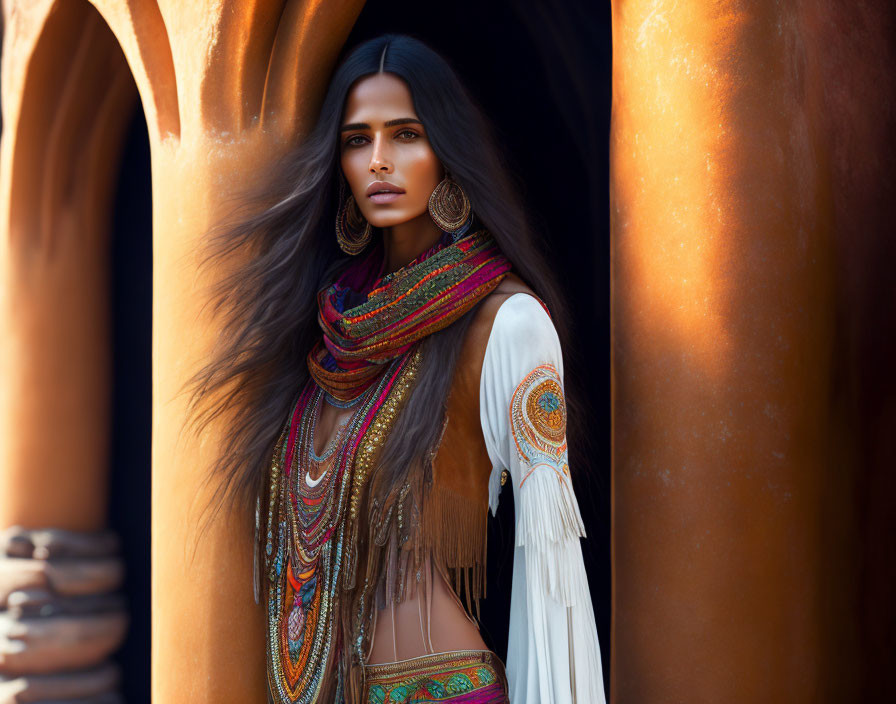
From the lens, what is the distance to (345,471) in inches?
76.1

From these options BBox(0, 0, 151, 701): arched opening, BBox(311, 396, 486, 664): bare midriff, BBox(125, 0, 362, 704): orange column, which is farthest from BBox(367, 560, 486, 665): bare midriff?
BBox(0, 0, 151, 701): arched opening

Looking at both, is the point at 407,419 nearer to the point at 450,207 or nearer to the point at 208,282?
the point at 450,207

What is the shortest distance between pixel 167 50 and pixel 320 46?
1.69 feet

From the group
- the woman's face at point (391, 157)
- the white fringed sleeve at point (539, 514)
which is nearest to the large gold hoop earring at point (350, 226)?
the woman's face at point (391, 157)

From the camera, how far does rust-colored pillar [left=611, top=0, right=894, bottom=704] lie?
74.1 inches

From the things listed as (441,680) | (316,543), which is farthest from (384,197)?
(441,680)

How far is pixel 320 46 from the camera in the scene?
240 cm

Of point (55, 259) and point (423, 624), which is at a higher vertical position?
point (55, 259)

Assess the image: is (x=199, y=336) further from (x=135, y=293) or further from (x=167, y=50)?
(x=135, y=293)

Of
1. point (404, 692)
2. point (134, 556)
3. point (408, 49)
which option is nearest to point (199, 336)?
point (408, 49)

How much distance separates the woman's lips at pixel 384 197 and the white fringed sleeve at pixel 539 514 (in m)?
0.33

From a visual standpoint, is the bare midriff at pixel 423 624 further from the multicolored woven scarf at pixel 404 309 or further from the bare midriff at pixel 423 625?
the multicolored woven scarf at pixel 404 309

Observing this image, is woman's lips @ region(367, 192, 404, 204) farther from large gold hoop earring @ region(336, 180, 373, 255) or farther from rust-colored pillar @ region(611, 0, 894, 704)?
rust-colored pillar @ region(611, 0, 894, 704)

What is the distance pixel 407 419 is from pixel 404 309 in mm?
219
